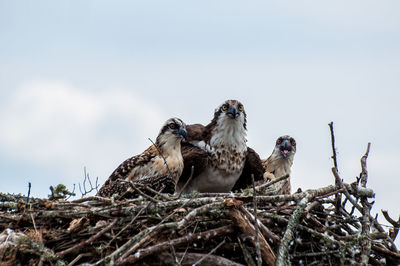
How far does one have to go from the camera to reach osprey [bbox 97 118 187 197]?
7312 mm

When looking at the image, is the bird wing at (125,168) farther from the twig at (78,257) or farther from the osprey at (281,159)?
the osprey at (281,159)

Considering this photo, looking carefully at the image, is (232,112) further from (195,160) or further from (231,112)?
(195,160)

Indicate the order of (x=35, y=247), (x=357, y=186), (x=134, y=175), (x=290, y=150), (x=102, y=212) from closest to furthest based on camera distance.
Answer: (x=35, y=247), (x=102, y=212), (x=357, y=186), (x=134, y=175), (x=290, y=150)

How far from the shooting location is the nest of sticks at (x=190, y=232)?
17.3ft

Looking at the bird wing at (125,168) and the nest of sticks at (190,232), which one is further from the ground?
the bird wing at (125,168)

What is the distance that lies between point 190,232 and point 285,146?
456 centimetres

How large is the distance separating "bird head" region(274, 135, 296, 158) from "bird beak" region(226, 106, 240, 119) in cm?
181

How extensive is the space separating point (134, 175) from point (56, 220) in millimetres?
2142

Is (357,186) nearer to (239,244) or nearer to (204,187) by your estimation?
(239,244)

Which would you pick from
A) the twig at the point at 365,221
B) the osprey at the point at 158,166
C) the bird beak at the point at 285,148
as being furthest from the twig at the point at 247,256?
the bird beak at the point at 285,148

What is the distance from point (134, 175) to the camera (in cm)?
779

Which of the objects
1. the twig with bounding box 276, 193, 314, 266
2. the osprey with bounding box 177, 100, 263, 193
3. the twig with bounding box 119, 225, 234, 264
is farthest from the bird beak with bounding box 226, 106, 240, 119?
the twig with bounding box 119, 225, 234, 264

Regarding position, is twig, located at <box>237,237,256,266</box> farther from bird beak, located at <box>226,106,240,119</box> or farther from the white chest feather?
bird beak, located at <box>226,106,240,119</box>

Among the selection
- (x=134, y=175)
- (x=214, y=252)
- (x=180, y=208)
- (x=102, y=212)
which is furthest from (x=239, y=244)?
(x=134, y=175)
